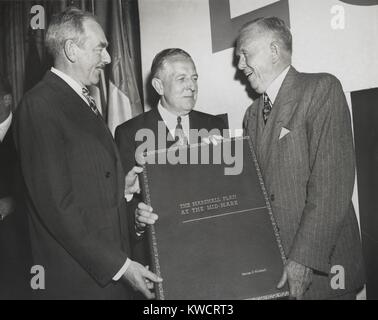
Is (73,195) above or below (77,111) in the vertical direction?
below

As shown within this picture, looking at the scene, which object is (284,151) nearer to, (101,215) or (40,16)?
(101,215)

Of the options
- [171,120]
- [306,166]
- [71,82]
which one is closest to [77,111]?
[71,82]

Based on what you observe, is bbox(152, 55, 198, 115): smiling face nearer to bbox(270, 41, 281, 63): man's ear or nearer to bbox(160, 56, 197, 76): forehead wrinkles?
bbox(160, 56, 197, 76): forehead wrinkles

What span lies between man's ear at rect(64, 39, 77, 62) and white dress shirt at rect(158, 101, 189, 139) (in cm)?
56

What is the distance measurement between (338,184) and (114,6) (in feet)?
6.85

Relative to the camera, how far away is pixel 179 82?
196 centimetres

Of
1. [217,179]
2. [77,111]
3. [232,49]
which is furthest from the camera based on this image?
[232,49]

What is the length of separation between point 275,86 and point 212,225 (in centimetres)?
77

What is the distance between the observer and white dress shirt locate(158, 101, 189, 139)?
2.01m

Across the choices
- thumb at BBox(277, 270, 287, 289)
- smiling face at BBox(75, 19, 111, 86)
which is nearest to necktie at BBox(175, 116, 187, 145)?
smiling face at BBox(75, 19, 111, 86)

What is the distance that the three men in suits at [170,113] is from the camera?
197cm

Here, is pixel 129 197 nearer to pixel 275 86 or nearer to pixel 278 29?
pixel 275 86

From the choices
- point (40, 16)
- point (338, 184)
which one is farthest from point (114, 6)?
point (338, 184)
